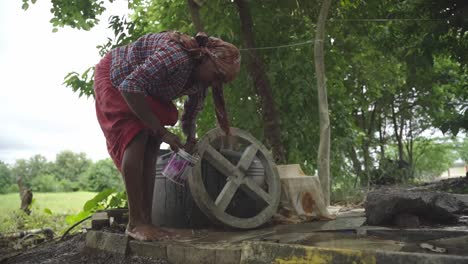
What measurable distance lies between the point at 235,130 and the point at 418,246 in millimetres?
1936

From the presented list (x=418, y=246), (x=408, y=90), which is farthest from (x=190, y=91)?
(x=408, y=90)

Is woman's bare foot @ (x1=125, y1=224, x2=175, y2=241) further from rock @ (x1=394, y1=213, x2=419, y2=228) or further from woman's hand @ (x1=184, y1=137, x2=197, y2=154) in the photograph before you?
rock @ (x1=394, y1=213, x2=419, y2=228)

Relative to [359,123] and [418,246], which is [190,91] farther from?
[359,123]

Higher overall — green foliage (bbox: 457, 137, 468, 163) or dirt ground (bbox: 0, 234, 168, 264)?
green foliage (bbox: 457, 137, 468, 163)

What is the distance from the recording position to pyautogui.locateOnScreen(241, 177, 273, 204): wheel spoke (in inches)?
140

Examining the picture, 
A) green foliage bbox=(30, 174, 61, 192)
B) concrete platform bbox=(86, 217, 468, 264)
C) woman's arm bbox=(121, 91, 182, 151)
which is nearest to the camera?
concrete platform bbox=(86, 217, 468, 264)

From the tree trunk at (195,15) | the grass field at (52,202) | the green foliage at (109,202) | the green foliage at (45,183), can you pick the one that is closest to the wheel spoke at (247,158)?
the tree trunk at (195,15)

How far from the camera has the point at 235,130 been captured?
12.3ft

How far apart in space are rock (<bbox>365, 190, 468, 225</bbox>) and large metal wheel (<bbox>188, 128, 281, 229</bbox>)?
821 mm

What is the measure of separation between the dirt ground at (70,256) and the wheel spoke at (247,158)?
1103mm

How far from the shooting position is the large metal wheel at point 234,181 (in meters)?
3.30

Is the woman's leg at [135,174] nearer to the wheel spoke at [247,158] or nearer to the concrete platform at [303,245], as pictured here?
the concrete platform at [303,245]

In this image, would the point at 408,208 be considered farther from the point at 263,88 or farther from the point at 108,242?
the point at 263,88

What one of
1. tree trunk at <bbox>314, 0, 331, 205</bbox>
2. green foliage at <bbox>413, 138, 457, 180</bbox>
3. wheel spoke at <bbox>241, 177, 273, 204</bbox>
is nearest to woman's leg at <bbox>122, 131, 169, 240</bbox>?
wheel spoke at <bbox>241, 177, 273, 204</bbox>
